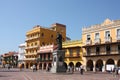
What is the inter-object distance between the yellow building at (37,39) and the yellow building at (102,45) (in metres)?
21.5

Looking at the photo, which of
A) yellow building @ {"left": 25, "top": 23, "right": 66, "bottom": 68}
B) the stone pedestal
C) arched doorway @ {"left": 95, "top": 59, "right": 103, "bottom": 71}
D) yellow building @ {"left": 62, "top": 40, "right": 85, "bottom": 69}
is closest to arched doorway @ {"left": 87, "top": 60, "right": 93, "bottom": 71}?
yellow building @ {"left": 62, "top": 40, "right": 85, "bottom": 69}

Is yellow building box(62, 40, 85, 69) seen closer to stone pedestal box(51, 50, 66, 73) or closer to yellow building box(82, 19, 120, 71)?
yellow building box(82, 19, 120, 71)

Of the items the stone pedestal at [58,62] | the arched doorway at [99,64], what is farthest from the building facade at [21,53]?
the stone pedestal at [58,62]

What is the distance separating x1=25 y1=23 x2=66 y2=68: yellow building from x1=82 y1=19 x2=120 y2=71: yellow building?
21.5 metres

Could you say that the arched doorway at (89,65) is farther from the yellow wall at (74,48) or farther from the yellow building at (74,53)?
the yellow wall at (74,48)

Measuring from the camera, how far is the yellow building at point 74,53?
54.3m

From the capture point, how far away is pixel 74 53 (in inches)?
2206

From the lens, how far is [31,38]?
77250 millimetres

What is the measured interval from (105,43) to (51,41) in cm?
3027

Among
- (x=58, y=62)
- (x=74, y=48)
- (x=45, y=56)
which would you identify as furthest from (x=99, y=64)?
(x=45, y=56)

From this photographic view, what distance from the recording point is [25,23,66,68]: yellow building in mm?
72500

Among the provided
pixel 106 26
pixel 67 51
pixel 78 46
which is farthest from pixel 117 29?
pixel 67 51

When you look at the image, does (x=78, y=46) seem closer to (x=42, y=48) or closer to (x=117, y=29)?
(x=117, y=29)

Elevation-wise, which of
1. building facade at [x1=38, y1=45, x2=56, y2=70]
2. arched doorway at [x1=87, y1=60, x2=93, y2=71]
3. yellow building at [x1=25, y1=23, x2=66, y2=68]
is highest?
yellow building at [x1=25, y1=23, x2=66, y2=68]
